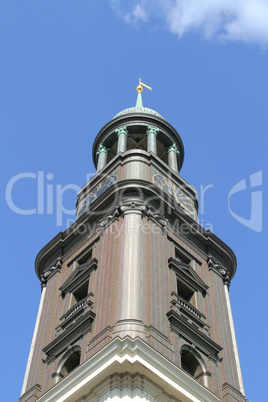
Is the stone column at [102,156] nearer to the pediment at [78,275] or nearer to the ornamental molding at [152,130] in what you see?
the ornamental molding at [152,130]

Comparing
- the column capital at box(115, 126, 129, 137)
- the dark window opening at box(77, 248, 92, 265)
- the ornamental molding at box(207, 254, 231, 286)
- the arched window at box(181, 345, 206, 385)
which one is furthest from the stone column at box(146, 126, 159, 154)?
the arched window at box(181, 345, 206, 385)

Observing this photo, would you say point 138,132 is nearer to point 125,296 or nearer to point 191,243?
point 191,243

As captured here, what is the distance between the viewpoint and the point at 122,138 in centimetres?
4603

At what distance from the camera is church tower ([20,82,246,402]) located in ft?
87.2

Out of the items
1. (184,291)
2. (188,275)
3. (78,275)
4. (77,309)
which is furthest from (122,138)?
(77,309)

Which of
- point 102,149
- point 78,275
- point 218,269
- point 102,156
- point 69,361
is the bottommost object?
point 69,361

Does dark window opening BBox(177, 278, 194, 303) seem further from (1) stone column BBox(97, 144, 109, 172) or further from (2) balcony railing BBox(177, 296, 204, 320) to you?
(1) stone column BBox(97, 144, 109, 172)

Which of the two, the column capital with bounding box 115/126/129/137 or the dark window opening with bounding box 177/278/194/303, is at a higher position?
the column capital with bounding box 115/126/129/137

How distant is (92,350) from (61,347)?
118 inches

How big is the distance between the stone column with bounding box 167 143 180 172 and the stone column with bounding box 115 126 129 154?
2.96 meters

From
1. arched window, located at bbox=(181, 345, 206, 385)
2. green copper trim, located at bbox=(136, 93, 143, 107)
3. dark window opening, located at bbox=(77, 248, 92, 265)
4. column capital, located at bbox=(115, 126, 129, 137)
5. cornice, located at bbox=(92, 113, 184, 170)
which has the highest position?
green copper trim, located at bbox=(136, 93, 143, 107)

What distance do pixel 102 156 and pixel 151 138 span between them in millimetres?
3421

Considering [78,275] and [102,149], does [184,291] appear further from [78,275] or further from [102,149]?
[102,149]

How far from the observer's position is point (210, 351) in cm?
3112
